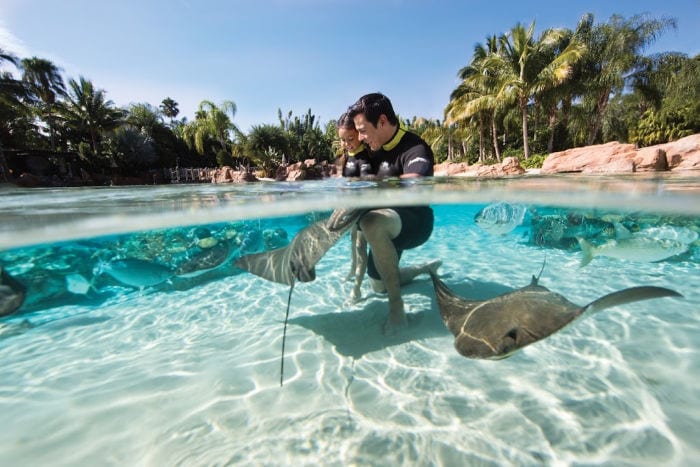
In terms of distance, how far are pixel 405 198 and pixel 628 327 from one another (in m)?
3.54

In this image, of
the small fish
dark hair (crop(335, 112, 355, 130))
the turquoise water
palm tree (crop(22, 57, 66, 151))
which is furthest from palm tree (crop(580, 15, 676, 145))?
palm tree (crop(22, 57, 66, 151))

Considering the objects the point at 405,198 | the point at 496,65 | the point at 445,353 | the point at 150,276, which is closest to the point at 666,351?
the point at 445,353

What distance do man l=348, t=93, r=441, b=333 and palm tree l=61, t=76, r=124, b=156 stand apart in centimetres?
4309

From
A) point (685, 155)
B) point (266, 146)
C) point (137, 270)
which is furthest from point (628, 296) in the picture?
point (266, 146)

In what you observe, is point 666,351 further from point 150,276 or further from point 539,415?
point 150,276

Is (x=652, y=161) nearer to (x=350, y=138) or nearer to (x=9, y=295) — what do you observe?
(x=350, y=138)

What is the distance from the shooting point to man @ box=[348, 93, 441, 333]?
3.49 metres

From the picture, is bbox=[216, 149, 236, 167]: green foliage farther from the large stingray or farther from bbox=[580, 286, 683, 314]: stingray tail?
bbox=[580, 286, 683, 314]: stingray tail

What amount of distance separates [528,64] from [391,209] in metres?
25.8

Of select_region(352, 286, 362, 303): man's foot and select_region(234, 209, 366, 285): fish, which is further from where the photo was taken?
select_region(352, 286, 362, 303): man's foot

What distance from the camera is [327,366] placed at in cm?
332

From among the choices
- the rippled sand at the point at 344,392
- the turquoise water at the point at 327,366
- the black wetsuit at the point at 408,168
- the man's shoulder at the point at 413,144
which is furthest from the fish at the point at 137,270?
the man's shoulder at the point at 413,144

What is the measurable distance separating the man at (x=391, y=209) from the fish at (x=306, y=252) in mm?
355

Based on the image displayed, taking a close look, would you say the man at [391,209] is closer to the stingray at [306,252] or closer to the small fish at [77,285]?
the stingray at [306,252]
